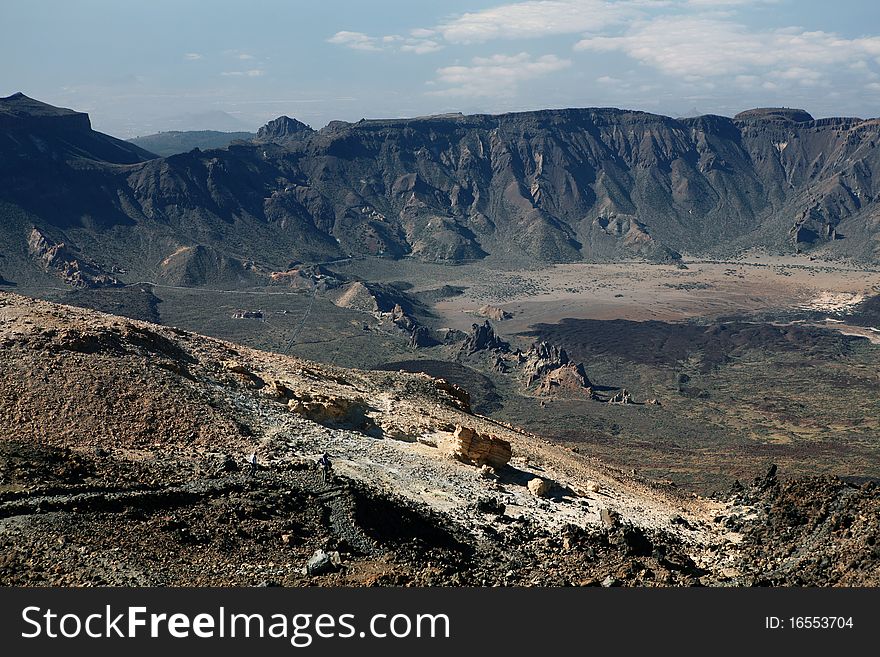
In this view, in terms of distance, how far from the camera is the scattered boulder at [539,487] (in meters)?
33.8

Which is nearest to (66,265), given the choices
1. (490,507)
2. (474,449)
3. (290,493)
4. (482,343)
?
(482,343)

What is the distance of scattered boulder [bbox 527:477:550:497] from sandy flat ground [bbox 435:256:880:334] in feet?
338

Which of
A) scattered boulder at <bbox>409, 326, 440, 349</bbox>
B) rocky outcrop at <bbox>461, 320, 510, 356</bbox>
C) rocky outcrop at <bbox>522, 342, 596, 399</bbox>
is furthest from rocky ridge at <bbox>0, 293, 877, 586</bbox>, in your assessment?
scattered boulder at <bbox>409, 326, 440, 349</bbox>

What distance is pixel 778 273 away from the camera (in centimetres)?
18912

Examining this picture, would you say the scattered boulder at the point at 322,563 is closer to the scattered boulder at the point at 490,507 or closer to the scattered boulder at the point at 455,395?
the scattered boulder at the point at 490,507

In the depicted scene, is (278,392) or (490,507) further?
(278,392)

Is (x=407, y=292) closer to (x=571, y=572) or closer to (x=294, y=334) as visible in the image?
(x=294, y=334)

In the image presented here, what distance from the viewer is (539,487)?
3378 cm

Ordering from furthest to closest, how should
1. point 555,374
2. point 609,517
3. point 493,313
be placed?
point 493,313, point 555,374, point 609,517

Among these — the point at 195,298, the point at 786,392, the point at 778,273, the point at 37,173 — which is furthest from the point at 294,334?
the point at 778,273

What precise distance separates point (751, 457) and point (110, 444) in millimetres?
50665

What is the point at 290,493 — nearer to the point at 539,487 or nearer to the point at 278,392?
the point at 539,487

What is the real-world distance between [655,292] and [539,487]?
144 m

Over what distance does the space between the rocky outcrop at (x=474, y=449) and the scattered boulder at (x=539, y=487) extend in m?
2.08
